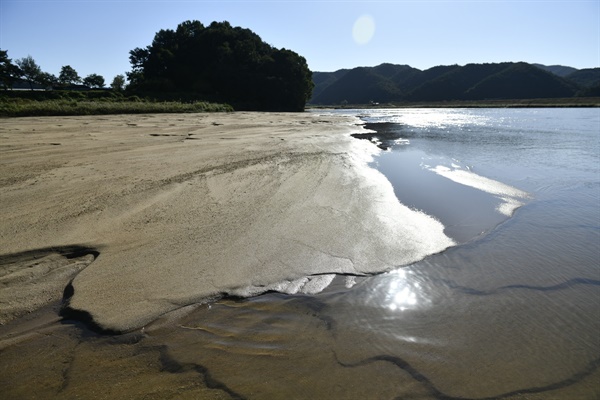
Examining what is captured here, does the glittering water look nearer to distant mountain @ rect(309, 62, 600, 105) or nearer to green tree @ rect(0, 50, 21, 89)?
green tree @ rect(0, 50, 21, 89)

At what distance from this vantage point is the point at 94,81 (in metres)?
65.8

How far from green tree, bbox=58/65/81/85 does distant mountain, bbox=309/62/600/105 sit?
325ft

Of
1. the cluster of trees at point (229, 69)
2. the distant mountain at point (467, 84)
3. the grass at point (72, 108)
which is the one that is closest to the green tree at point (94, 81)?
the cluster of trees at point (229, 69)

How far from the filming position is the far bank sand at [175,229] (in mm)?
2662

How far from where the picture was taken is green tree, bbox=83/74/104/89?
214 ft

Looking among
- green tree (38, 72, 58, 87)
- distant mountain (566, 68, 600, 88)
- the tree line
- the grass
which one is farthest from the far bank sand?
distant mountain (566, 68, 600, 88)

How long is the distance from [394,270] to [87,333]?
2709 millimetres

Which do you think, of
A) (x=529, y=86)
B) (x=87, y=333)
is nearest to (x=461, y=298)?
(x=87, y=333)

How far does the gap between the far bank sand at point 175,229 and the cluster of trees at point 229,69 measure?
139 ft

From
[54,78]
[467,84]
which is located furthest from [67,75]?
[467,84]

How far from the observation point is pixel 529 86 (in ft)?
345

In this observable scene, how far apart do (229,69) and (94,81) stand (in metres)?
36.5

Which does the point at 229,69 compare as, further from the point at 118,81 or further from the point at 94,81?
the point at 94,81

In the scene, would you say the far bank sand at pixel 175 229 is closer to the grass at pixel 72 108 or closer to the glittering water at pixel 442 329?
the glittering water at pixel 442 329
